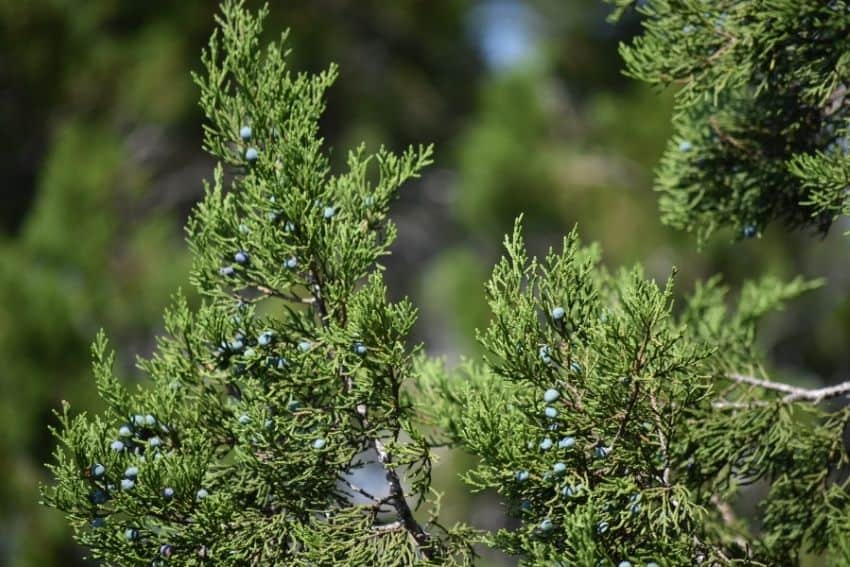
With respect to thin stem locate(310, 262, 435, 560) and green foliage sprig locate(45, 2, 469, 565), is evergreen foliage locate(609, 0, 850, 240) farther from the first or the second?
thin stem locate(310, 262, 435, 560)

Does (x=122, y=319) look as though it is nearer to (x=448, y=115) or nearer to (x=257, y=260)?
(x=257, y=260)

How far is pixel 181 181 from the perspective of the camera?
884cm

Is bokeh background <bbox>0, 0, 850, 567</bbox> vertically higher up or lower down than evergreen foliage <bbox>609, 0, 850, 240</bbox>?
higher up

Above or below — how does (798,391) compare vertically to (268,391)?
above

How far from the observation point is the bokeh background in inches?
217

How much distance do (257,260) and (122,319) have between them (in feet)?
15.6

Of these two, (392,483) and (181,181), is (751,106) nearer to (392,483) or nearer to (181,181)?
(392,483)

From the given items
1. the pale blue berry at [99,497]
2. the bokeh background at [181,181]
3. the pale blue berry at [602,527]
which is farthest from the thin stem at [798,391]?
the bokeh background at [181,181]

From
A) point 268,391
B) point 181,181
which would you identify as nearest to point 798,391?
point 268,391

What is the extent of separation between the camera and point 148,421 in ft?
5.33

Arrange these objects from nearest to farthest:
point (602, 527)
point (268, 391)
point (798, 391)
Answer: point (602, 527) → point (268, 391) → point (798, 391)

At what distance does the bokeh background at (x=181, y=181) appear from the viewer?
18.1ft

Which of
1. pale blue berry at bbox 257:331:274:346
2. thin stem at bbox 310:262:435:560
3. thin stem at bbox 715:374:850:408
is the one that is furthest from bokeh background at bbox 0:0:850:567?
pale blue berry at bbox 257:331:274:346

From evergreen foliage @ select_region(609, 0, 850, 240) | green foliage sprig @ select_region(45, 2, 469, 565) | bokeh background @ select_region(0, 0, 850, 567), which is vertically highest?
bokeh background @ select_region(0, 0, 850, 567)
